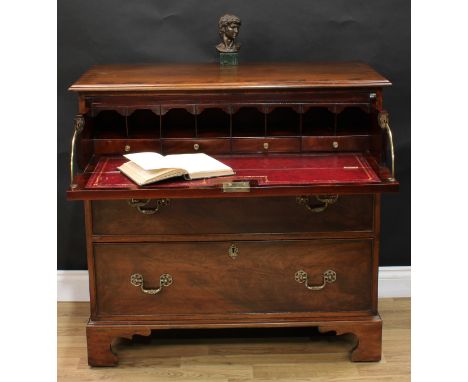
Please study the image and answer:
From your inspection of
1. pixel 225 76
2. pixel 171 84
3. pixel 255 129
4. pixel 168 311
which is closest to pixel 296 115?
pixel 255 129

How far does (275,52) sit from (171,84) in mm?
752

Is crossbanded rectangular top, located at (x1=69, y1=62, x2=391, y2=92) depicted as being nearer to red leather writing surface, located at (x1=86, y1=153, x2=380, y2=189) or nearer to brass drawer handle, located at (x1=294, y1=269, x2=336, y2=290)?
red leather writing surface, located at (x1=86, y1=153, x2=380, y2=189)

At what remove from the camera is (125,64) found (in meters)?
3.80

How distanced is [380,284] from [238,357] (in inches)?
37.2

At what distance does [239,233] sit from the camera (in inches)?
130

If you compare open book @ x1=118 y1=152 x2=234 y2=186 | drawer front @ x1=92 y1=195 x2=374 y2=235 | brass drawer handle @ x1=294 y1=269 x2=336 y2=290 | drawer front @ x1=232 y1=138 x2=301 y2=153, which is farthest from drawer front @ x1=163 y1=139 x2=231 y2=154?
brass drawer handle @ x1=294 y1=269 x2=336 y2=290

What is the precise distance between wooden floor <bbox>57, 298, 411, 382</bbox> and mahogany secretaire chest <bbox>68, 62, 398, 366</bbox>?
95 mm

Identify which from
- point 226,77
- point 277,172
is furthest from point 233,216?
point 226,77

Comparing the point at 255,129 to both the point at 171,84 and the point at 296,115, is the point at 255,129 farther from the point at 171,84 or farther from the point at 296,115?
the point at 171,84

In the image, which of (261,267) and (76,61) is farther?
(76,61)

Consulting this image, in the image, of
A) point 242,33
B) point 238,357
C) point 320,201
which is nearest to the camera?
point 320,201

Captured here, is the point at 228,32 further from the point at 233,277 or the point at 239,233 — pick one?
the point at 233,277

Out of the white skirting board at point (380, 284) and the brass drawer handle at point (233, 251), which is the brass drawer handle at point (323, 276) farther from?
the white skirting board at point (380, 284)

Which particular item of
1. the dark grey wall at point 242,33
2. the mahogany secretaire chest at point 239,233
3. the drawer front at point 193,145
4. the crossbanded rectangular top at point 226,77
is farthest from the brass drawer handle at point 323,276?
the dark grey wall at point 242,33
